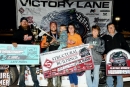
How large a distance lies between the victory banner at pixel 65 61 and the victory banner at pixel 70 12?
3.52m

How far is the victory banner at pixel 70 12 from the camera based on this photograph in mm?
9992

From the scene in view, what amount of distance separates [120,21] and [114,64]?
18258 mm

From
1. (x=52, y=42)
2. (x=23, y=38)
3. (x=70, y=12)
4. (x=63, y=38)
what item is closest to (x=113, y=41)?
(x=63, y=38)

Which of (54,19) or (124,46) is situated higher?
(54,19)

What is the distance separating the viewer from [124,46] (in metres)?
6.72

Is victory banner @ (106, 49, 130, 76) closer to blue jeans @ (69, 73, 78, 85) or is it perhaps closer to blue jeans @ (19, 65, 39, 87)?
blue jeans @ (69, 73, 78, 85)

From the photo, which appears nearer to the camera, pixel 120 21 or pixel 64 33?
pixel 64 33

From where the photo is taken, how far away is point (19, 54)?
21.9 feet

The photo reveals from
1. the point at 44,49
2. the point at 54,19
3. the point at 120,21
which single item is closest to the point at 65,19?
the point at 54,19

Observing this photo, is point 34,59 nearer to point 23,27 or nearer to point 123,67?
point 23,27

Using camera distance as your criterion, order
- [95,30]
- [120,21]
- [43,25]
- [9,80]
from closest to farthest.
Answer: [95,30] < [9,80] < [43,25] < [120,21]

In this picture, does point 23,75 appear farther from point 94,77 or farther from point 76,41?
point 94,77

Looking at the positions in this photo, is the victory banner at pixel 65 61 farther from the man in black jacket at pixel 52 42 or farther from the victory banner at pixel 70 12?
the victory banner at pixel 70 12

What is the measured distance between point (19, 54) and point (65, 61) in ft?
3.64
